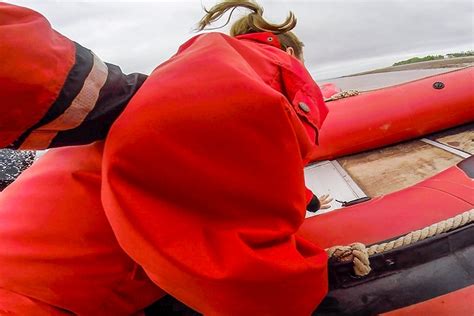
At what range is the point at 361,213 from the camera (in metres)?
0.90

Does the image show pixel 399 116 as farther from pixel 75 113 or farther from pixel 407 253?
pixel 75 113

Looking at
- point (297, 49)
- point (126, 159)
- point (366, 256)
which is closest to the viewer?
point (126, 159)

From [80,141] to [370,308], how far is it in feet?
1.80

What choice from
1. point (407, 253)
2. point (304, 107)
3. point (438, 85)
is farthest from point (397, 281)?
point (438, 85)

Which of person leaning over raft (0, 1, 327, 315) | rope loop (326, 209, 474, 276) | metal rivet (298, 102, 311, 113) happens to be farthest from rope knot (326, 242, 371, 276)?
metal rivet (298, 102, 311, 113)

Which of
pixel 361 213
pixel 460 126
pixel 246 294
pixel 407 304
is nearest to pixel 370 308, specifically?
pixel 407 304

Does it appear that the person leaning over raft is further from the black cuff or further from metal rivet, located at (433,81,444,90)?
metal rivet, located at (433,81,444,90)

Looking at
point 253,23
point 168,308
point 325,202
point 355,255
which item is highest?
point 253,23

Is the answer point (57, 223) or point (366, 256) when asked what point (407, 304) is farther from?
point (57, 223)

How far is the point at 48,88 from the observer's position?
1.60ft

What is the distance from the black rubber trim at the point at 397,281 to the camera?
0.79m

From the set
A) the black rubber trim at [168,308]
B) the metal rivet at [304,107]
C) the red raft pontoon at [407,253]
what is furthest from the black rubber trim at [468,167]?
the black rubber trim at [168,308]

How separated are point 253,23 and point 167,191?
0.57m

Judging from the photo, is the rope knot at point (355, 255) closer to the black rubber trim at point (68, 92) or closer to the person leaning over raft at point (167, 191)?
the person leaning over raft at point (167, 191)
